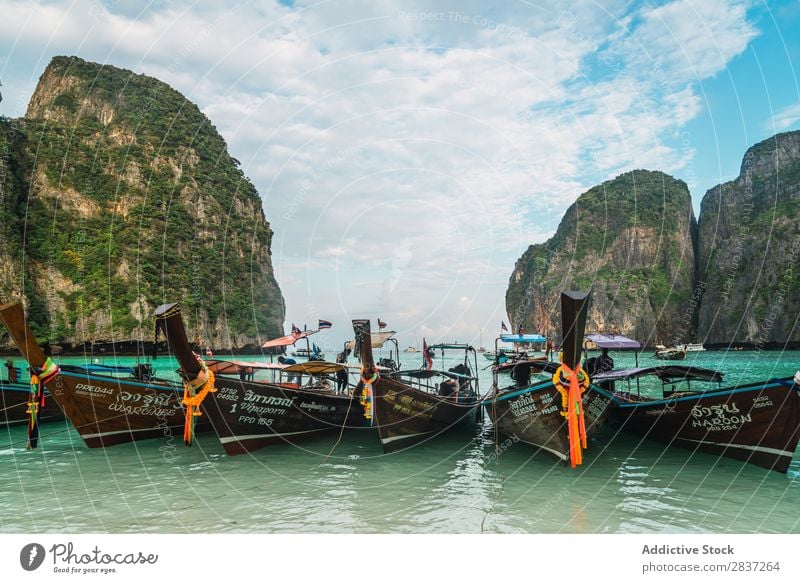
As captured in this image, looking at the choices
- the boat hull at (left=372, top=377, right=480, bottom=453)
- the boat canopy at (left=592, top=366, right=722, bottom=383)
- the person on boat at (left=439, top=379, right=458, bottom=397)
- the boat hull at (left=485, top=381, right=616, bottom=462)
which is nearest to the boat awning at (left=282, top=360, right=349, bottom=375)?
the boat hull at (left=372, top=377, right=480, bottom=453)

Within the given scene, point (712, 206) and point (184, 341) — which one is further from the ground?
point (712, 206)

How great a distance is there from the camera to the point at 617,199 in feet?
309

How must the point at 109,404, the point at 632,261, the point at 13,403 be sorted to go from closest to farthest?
the point at 109,404 → the point at 13,403 → the point at 632,261

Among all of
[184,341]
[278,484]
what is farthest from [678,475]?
[184,341]

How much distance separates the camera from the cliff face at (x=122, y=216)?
49469 mm

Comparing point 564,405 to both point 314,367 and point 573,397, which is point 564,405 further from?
point 314,367

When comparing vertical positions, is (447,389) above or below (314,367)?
below

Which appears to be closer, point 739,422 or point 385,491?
point 385,491

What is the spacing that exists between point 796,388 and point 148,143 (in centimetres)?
6717

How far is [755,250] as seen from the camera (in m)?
65.8

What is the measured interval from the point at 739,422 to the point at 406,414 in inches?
254

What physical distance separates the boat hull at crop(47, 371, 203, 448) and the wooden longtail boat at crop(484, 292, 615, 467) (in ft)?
26.6

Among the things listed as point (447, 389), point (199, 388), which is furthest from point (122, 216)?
point (199, 388)
